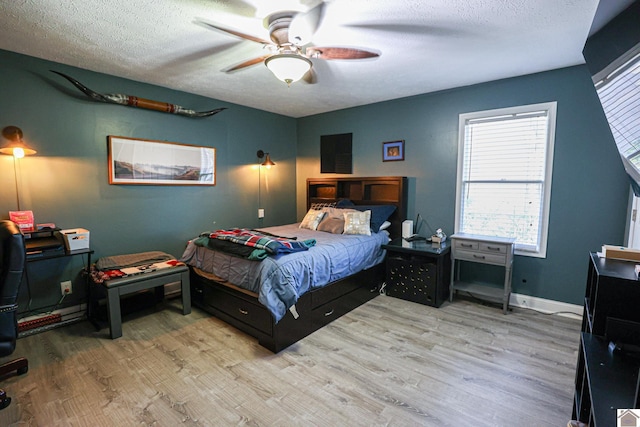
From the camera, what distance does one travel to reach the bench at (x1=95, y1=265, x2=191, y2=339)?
258 centimetres

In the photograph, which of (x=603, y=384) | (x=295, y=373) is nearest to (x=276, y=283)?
(x=295, y=373)

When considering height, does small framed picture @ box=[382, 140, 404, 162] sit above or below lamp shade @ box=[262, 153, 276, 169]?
above

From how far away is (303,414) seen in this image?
178cm

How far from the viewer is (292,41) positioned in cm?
203

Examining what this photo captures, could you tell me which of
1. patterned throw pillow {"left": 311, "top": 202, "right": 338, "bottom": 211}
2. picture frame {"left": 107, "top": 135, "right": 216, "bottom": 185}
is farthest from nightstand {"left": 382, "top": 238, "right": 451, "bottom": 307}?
picture frame {"left": 107, "top": 135, "right": 216, "bottom": 185}

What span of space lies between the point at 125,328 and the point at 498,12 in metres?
3.98

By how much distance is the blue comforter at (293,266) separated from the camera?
238 centimetres

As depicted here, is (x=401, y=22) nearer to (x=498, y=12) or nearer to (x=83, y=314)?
(x=498, y=12)

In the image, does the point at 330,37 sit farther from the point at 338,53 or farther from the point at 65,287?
the point at 65,287

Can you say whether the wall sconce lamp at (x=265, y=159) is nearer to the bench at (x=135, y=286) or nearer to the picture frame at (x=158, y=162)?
the picture frame at (x=158, y=162)

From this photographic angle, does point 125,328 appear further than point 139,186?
No

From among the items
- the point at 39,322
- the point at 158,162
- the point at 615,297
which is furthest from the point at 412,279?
the point at 39,322

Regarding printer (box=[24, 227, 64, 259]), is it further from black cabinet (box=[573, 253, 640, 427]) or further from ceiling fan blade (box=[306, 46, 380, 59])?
black cabinet (box=[573, 253, 640, 427])

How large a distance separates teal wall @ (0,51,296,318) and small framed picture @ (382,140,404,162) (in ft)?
6.64
